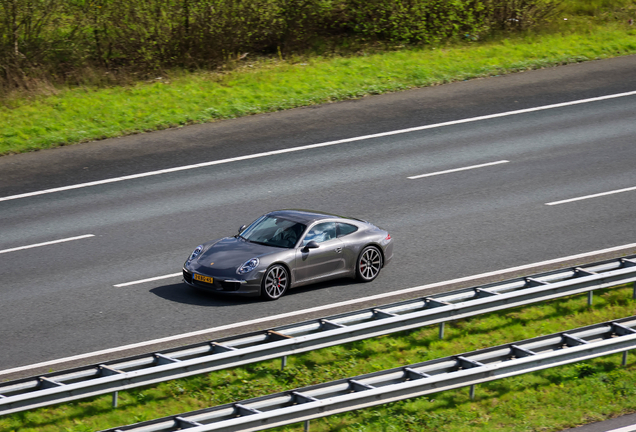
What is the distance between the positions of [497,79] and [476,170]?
648 centimetres

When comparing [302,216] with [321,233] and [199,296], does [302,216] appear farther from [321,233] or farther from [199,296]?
[199,296]

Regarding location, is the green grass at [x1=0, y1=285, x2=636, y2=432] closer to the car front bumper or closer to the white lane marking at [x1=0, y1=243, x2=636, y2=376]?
the white lane marking at [x1=0, y1=243, x2=636, y2=376]

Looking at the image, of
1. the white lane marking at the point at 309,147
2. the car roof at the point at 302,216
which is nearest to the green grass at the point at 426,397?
the car roof at the point at 302,216

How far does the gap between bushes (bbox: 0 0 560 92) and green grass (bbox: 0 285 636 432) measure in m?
14.6

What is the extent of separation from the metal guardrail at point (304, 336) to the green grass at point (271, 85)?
11238 mm

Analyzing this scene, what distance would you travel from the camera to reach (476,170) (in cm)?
1884

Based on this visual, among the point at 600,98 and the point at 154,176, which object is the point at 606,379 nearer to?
the point at 154,176

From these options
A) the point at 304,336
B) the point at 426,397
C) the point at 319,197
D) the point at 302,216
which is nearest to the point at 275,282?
the point at 302,216

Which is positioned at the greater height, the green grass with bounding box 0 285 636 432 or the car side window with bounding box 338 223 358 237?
the car side window with bounding box 338 223 358 237

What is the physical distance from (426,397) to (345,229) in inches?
164

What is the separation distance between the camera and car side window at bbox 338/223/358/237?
1402 cm

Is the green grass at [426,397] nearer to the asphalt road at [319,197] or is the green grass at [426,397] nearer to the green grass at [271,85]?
the asphalt road at [319,197]

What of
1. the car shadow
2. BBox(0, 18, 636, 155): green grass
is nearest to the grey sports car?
the car shadow

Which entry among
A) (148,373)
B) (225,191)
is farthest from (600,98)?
(148,373)
